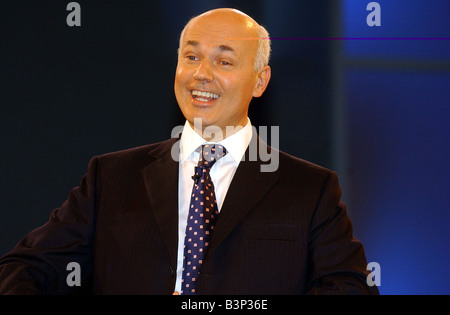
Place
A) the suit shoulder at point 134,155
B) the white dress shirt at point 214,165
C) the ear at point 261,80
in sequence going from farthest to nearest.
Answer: the ear at point 261,80
the suit shoulder at point 134,155
the white dress shirt at point 214,165

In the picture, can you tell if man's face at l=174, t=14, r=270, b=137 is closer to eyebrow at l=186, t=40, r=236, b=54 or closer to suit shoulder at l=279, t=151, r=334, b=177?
eyebrow at l=186, t=40, r=236, b=54

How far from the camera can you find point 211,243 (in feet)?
6.08

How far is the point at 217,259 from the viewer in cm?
185

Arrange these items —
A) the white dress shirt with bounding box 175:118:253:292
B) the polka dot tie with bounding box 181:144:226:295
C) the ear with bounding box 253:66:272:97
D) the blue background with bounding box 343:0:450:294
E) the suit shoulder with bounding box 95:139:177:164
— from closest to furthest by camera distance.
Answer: the polka dot tie with bounding box 181:144:226:295 < the white dress shirt with bounding box 175:118:253:292 < the suit shoulder with bounding box 95:139:177:164 < the ear with bounding box 253:66:272:97 < the blue background with bounding box 343:0:450:294

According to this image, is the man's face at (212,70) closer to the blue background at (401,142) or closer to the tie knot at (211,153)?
the tie knot at (211,153)

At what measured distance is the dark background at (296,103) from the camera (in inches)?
110

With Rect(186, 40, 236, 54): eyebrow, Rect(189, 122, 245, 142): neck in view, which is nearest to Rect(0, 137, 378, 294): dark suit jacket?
Rect(189, 122, 245, 142): neck

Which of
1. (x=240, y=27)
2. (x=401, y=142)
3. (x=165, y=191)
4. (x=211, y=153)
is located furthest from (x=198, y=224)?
(x=401, y=142)

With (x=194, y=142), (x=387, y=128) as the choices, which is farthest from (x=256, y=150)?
(x=387, y=128)

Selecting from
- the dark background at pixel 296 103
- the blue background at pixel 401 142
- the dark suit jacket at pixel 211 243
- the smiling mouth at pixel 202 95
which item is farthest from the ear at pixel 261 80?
the blue background at pixel 401 142

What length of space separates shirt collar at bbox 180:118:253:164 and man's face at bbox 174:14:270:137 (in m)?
0.05

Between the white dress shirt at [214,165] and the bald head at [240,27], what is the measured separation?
0.32 meters

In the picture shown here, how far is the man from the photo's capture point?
72.9 inches
